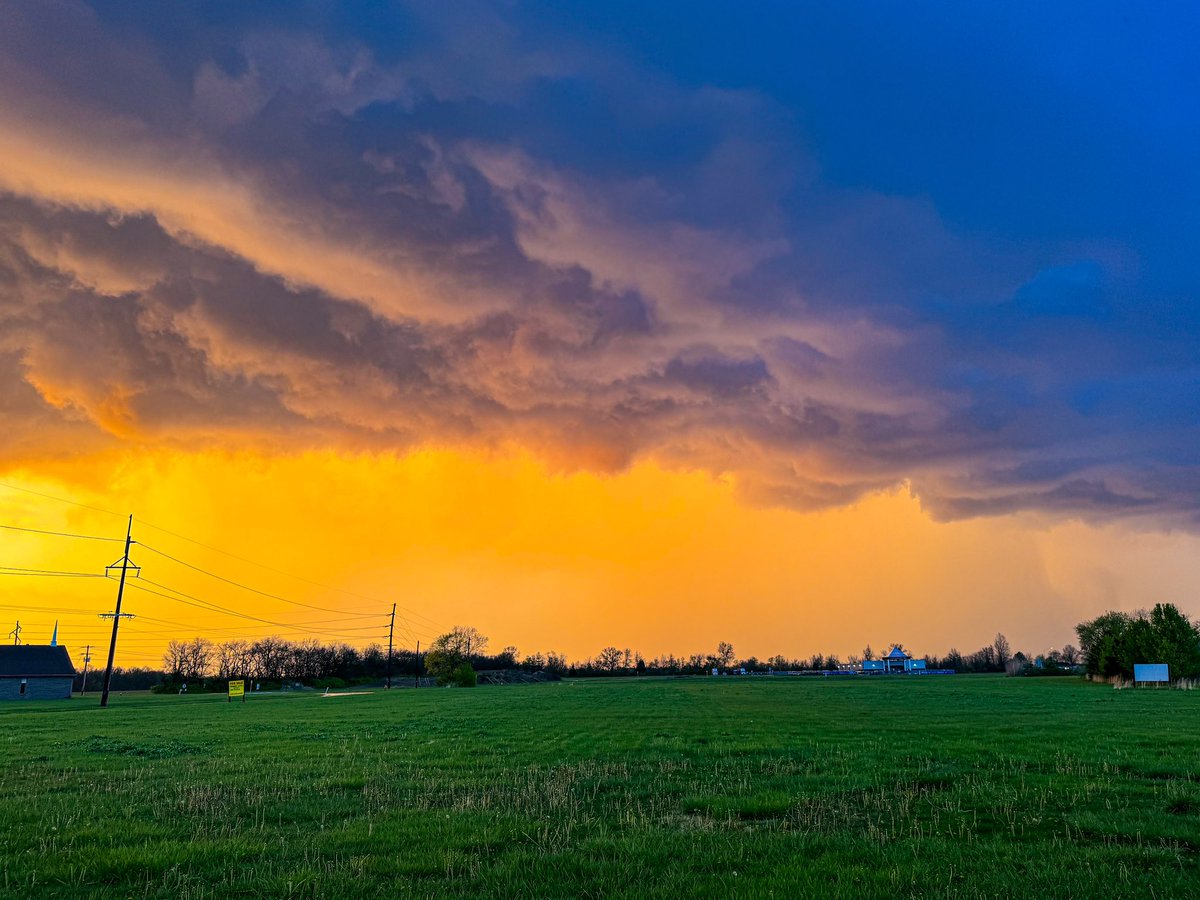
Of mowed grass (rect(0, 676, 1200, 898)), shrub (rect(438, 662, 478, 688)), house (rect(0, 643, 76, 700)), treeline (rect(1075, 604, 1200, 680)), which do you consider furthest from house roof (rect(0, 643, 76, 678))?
treeline (rect(1075, 604, 1200, 680))

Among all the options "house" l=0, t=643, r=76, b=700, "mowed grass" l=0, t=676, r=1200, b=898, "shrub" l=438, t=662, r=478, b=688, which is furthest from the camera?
"shrub" l=438, t=662, r=478, b=688

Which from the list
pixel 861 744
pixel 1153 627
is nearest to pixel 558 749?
pixel 861 744

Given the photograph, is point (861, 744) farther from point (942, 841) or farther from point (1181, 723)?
point (1181, 723)

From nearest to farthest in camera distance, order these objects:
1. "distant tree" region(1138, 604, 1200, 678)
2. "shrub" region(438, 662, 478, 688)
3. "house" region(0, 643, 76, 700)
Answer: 1. "distant tree" region(1138, 604, 1200, 678)
2. "house" region(0, 643, 76, 700)
3. "shrub" region(438, 662, 478, 688)

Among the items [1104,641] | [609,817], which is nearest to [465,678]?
[1104,641]

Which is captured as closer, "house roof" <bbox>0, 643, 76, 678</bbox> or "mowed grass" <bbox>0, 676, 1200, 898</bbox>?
"mowed grass" <bbox>0, 676, 1200, 898</bbox>

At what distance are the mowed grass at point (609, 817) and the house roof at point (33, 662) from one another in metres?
104

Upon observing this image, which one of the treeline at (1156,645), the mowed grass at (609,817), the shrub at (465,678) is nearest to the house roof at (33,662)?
the shrub at (465,678)

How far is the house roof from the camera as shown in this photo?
113 m

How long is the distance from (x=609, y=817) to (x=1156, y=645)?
122149mm

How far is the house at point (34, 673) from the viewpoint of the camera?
110 metres

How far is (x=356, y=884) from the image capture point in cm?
1081

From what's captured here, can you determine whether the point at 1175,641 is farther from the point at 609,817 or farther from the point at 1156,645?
the point at 609,817

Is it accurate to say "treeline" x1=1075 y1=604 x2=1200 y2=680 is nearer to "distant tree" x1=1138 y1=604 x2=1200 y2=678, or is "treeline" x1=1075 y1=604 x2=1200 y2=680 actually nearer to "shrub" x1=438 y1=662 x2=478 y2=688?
"distant tree" x1=1138 y1=604 x2=1200 y2=678
